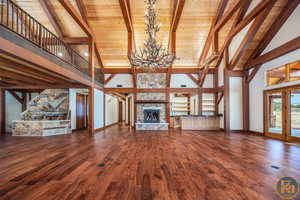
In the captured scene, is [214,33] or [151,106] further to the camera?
[151,106]

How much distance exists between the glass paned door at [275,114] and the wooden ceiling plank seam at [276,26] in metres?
1.80

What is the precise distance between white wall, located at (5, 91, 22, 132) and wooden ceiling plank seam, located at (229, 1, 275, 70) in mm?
12274

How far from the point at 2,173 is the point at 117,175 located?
2.16 meters

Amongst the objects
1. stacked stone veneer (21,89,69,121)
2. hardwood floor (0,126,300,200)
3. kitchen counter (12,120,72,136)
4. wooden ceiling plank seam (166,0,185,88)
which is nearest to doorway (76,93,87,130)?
stacked stone veneer (21,89,69,121)

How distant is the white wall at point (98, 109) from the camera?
7.48 meters

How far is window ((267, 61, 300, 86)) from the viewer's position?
16.1 ft

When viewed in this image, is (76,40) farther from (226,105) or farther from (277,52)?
(277,52)

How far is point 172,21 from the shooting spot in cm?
666

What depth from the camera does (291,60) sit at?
5.00 meters

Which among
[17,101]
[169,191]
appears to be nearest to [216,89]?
[169,191]

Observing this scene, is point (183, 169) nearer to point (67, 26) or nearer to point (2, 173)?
point (2, 173)

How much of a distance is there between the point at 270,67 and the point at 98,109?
872cm

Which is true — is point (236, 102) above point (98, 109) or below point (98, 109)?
above

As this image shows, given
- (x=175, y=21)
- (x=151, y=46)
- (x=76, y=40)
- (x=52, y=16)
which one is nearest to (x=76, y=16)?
(x=76, y=40)
